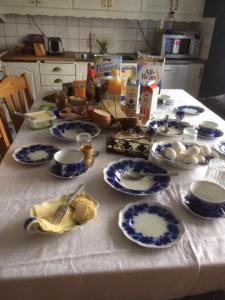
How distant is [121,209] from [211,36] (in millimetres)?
2655

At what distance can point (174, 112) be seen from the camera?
1493 mm

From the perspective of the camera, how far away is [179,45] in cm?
278

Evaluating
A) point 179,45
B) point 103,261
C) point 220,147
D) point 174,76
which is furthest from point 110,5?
point 103,261

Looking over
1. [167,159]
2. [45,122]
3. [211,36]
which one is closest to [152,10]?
[211,36]

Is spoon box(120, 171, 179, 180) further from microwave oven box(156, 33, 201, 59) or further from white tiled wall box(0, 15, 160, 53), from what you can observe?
white tiled wall box(0, 15, 160, 53)

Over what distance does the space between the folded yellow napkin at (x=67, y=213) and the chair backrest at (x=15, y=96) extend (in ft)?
2.71

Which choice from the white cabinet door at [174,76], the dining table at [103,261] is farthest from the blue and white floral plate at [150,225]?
the white cabinet door at [174,76]

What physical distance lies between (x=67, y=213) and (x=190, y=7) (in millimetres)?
2803

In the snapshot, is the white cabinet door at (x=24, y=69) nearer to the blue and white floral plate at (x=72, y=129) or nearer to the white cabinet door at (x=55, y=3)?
the white cabinet door at (x=55, y=3)

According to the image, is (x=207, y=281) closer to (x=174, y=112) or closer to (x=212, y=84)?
(x=174, y=112)

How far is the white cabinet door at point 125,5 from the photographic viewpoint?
2643 mm

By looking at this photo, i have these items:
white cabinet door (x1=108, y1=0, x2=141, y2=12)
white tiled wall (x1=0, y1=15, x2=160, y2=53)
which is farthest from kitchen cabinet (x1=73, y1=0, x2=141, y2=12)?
white tiled wall (x1=0, y1=15, x2=160, y2=53)

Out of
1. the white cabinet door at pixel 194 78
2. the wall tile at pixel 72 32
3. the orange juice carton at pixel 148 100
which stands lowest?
the white cabinet door at pixel 194 78

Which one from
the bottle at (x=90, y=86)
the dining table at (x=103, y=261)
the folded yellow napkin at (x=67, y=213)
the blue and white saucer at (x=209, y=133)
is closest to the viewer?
the dining table at (x=103, y=261)
